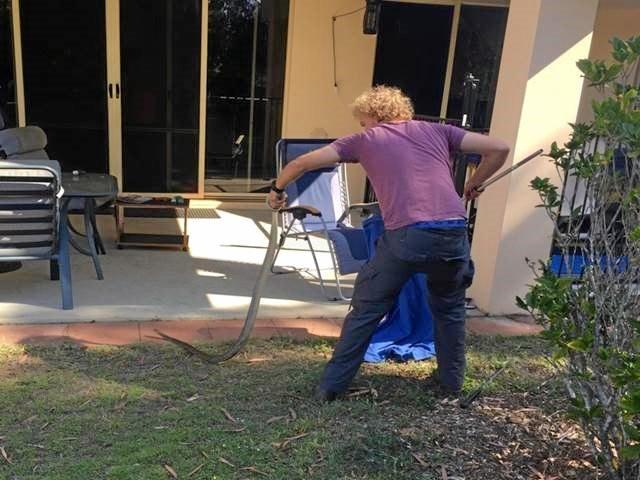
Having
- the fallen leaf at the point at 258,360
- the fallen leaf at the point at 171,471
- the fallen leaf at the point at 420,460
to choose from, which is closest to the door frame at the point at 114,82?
the fallen leaf at the point at 258,360

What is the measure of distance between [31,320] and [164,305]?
0.74 metres

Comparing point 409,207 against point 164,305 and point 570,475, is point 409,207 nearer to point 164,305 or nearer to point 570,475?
point 570,475

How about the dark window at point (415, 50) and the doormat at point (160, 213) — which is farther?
the dark window at point (415, 50)

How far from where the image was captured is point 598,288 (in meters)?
2.23

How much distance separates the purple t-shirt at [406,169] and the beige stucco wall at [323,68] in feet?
12.7

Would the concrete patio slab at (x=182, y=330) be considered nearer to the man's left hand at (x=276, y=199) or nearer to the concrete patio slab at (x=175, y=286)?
the concrete patio slab at (x=175, y=286)

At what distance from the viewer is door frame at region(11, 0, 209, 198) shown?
5547 millimetres

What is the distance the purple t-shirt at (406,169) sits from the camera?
256 cm

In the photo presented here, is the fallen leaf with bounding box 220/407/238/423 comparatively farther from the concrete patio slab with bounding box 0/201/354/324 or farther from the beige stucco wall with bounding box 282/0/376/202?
the beige stucco wall with bounding box 282/0/376/202

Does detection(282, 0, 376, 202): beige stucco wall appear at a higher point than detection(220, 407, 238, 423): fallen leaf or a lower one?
higher

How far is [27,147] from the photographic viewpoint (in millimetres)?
4484

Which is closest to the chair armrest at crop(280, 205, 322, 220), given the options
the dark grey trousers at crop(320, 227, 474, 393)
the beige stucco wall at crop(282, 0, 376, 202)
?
the dark grey trousers at crop(320, 227, 474, 393)

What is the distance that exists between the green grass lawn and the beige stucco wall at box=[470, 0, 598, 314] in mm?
866

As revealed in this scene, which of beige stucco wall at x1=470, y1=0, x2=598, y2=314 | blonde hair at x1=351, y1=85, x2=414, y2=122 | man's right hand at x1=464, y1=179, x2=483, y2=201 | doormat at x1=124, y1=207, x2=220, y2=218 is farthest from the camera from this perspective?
doormat at x1=124, y1=207, x2=220, y2=218
